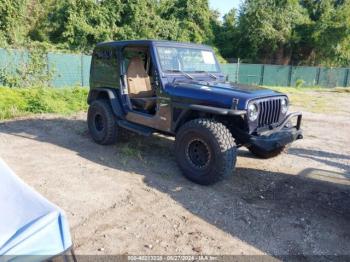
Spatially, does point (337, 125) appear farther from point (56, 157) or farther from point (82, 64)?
point (82, 64)

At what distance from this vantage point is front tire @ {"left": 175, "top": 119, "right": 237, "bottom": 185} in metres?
4.40

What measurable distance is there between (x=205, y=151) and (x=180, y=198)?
0.77 m

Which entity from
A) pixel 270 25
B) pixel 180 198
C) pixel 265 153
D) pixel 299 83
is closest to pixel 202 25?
pixel 270 25

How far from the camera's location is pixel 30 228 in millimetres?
1913

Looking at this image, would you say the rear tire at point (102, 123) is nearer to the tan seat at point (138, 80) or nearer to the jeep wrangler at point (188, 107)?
the jeep wrangler at point (188, 107)

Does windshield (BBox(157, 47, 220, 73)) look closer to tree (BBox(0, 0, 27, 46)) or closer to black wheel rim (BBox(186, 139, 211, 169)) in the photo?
black wheel rim (BBox(186, 139, 211, 169))

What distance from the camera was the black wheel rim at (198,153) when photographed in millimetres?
4641

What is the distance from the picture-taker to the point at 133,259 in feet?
10.0

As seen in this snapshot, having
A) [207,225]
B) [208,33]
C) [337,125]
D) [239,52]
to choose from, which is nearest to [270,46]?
[239,52]

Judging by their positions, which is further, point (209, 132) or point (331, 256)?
point (209, 132)

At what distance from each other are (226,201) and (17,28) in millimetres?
18520

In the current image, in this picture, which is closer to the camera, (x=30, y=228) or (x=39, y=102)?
(x=30, y=228)

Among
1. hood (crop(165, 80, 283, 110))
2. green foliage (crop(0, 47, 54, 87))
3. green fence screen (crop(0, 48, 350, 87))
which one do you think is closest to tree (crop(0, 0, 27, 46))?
green fence screen (crop(0, 48, 350, 87))

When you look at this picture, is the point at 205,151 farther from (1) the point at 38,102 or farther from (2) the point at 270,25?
(2) the point at 270,25
